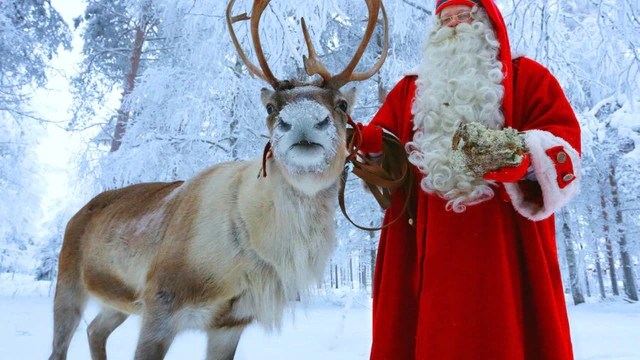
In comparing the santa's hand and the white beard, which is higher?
the white beard

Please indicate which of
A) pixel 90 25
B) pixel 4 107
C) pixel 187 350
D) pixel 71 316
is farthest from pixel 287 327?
pixel 90 25

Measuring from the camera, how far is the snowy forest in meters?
3.91

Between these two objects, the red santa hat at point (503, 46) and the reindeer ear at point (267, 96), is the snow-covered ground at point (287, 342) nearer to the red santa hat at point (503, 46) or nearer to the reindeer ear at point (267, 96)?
the reindeer ear at point (267, 96)

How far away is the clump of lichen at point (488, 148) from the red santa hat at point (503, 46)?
0.31m

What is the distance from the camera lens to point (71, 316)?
3469mm

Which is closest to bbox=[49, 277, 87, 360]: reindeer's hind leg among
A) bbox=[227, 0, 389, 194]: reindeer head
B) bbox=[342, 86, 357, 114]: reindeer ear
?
bbox=[227, 0, 389, 194]: reindeer head

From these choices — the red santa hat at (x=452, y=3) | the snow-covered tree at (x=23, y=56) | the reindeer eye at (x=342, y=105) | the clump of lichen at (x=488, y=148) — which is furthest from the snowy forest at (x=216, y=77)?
the clump of lichen at (x=488, y=148)

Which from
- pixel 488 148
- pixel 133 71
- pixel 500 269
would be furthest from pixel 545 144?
pixel 133 71

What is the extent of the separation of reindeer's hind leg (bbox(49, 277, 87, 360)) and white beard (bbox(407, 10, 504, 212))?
2.80 m

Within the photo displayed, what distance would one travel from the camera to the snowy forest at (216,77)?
12.8 feet

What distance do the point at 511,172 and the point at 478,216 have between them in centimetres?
28

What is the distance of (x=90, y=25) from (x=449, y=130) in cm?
1141

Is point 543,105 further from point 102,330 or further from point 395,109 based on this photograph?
point 102,330

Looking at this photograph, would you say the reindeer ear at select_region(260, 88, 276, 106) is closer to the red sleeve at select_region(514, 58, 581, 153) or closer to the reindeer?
the reindeer
